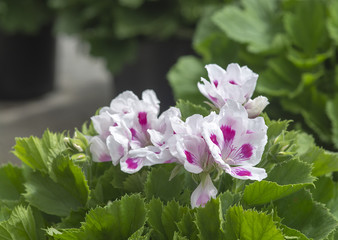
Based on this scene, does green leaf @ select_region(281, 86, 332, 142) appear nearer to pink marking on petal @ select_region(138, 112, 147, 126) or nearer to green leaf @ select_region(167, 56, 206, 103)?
green leaf @ select_region(167, 56, 206, 103)

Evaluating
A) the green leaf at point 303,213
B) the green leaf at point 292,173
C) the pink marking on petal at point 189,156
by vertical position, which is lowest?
the green leaf at point 303,213

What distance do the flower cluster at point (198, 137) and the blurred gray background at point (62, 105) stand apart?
2.29 meters

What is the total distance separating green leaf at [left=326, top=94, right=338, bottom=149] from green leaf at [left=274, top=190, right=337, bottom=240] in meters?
1.07

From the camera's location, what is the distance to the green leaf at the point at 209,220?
98cm

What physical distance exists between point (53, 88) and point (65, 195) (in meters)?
Answer: 3.39

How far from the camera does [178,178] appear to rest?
3.68 ft

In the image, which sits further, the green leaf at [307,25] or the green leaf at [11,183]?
the green leaf at [307,25]

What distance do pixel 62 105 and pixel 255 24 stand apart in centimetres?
207

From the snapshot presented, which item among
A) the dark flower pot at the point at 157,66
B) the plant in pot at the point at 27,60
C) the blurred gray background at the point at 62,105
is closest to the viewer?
the dark flower pot at the point at 157,66

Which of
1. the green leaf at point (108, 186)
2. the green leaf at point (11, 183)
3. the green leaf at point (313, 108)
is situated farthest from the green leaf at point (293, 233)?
the green leaf at point (313, 108)

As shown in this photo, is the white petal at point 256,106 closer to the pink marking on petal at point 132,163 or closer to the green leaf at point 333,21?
the pink marking on petal at point 132,163

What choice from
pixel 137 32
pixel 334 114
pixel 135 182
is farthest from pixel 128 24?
pixel 135 182

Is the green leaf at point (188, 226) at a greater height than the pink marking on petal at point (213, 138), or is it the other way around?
the pink marking on petal at point (213, 138)

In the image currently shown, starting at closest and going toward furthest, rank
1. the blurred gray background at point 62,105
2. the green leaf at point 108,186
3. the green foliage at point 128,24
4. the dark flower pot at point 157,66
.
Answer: the green leaf at point 108,186 → the green foliage at point 128,24 → the dark flower pot at point 157,66 → the blurred gray background at point 62,105
